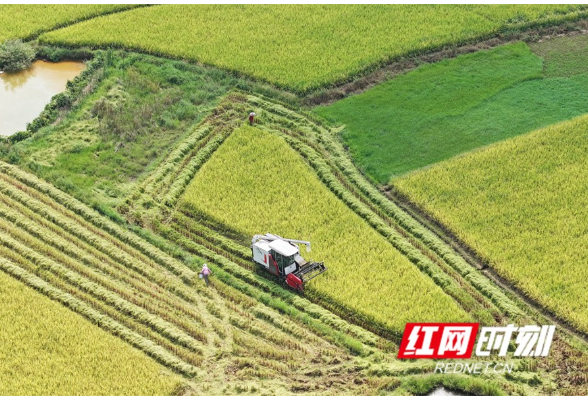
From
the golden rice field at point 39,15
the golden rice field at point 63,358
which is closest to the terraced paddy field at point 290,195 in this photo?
the golden rice field at point 63,358

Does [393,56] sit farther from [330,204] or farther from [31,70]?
[31,70]

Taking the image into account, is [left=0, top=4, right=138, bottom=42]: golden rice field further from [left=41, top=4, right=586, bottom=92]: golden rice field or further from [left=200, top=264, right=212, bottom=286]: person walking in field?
[left=200, top=264, right=212, bottom=286]: person walking in field

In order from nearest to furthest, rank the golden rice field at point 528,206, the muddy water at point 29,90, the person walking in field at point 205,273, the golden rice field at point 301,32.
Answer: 1. the golden rice field at point 528,206
2. the person walking in field at point 205,273
3. the muddy water at point 29,90
4. the golden rice field at point 301,32

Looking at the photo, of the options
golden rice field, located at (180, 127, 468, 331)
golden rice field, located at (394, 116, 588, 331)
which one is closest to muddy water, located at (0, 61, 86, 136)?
golden rice field, located at (180, 127, 468, 331)

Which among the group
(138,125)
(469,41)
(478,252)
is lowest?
(478,252)

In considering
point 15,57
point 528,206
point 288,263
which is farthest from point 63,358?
point 15,57

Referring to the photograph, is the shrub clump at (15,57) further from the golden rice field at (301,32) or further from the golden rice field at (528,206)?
the golden rice field at (528,206)

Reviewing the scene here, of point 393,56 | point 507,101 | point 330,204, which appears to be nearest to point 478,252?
point 330,204
